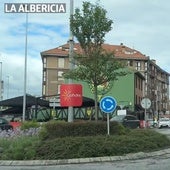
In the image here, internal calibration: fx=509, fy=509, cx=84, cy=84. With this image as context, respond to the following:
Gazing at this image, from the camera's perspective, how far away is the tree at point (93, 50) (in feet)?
72.9

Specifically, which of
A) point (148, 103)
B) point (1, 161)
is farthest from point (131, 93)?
point (1, 161)

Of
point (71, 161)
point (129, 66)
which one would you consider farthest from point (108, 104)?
point (129, 66)

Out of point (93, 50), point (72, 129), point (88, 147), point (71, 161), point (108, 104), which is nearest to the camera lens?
point (71, 161)

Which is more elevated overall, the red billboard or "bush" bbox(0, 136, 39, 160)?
the red billboard

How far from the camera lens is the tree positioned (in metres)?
22.2

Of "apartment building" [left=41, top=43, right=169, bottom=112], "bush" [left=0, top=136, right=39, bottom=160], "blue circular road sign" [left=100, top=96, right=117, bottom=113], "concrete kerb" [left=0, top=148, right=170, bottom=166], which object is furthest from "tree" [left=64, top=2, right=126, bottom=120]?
"apartment building" [left=41, top=43, right=169, bottom=112]

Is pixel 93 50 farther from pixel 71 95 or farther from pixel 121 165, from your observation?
pixel 121 165

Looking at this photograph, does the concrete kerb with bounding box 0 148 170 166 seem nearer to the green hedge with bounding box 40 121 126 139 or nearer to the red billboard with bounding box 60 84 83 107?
the green hedge with bounding box 40 121 126 139

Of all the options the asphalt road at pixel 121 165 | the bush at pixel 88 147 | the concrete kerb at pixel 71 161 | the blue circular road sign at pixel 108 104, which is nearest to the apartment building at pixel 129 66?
the blue circular road sign at pixel 108 104

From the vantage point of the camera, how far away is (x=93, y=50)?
22750mm

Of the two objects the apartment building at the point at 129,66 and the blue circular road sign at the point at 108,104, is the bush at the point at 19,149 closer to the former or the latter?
the blue circular road sign at the point at 108,104

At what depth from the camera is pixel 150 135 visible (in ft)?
69.8

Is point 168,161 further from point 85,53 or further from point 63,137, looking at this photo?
point 85,53

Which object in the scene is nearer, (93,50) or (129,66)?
(93,50)
